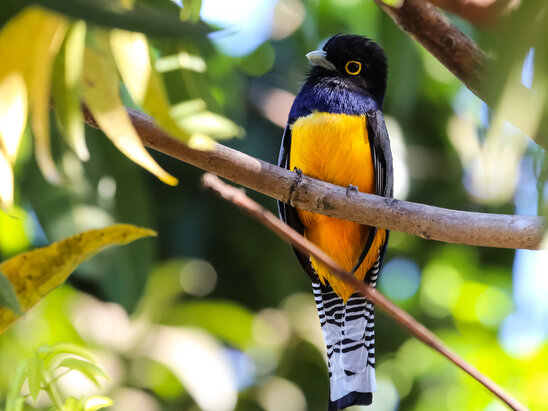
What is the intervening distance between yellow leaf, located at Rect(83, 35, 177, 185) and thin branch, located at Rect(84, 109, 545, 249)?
1.59 feet

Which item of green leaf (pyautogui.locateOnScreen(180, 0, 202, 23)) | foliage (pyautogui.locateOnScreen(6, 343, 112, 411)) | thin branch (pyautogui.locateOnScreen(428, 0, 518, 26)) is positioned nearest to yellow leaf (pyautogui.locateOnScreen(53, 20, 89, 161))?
green leaf (pyautogui.locateOnScreen(180, 0, 202, 23))

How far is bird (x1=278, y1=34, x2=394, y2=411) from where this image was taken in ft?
9.95

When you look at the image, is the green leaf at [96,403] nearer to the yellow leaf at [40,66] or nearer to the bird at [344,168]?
the yellow leaf at [40,66]

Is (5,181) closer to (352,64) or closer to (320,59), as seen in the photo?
(320,59)

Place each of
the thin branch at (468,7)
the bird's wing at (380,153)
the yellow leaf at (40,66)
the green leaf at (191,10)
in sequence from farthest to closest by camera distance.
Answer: the bird's wing at (380,153) < the thin branch at (468,7) < the green leaf at (191,10) < the yellow leaf at (40,66)

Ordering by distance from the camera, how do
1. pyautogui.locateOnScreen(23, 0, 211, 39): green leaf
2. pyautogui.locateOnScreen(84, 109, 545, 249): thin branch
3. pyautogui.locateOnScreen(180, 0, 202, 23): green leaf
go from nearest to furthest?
1. pyautogui.locateOnScreen(23, 0, 211, 39): green leaf
2. pyautogui.locateOnScreen(180, 0, 202, 23): green leaf
3. pyautogui.locateOnScreen(84, 109, 545, 249): thin branch

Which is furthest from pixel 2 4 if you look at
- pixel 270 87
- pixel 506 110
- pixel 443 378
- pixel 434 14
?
pixel 443 378

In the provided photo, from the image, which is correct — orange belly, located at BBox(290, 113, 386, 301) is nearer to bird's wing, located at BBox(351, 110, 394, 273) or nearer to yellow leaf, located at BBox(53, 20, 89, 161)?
bird's wing, located at BBox(351, 110, 394, 273)

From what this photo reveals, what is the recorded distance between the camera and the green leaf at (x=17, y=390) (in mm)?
1320

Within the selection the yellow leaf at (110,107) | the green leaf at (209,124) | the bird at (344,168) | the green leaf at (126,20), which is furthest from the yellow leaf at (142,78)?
the bird at (344,168)

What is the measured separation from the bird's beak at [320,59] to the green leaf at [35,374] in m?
2.02

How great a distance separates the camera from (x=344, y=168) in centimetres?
304

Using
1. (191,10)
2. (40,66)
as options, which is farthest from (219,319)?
(40,66)

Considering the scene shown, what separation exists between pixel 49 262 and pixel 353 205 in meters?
0.85
